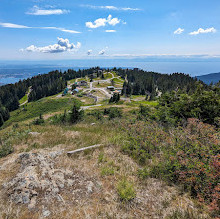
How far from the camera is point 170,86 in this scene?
10294 cm

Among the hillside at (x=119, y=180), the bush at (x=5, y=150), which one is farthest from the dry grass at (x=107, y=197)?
the bush at (x=5, y=150)

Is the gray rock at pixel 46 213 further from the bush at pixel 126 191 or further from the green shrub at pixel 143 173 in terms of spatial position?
the green shrub at pixel 143 173

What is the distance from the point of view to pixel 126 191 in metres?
4.50

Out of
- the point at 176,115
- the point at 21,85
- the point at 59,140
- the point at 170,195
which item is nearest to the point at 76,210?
the point at 170,195

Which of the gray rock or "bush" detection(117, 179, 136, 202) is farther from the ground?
"bush" detection(117, 179, 136, 202)

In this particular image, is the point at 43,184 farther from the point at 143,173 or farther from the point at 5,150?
the point at 5,150

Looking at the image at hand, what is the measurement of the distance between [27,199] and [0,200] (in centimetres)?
89

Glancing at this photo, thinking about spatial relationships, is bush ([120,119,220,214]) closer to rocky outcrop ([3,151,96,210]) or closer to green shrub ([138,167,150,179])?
green shrub ([138,167,150,179])

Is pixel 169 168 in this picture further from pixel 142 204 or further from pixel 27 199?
pixel 27 199

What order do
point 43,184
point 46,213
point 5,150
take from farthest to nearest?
point 5,150
point 43,184
point 46,213

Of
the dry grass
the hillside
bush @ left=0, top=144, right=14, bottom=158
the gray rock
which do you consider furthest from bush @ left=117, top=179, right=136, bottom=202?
bush @ left=0, top=144, right=14, bottom=158

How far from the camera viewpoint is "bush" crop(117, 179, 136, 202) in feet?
14.4

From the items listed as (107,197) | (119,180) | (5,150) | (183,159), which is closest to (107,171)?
(119,180)

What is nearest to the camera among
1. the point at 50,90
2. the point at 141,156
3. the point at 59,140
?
the point at 141,156
